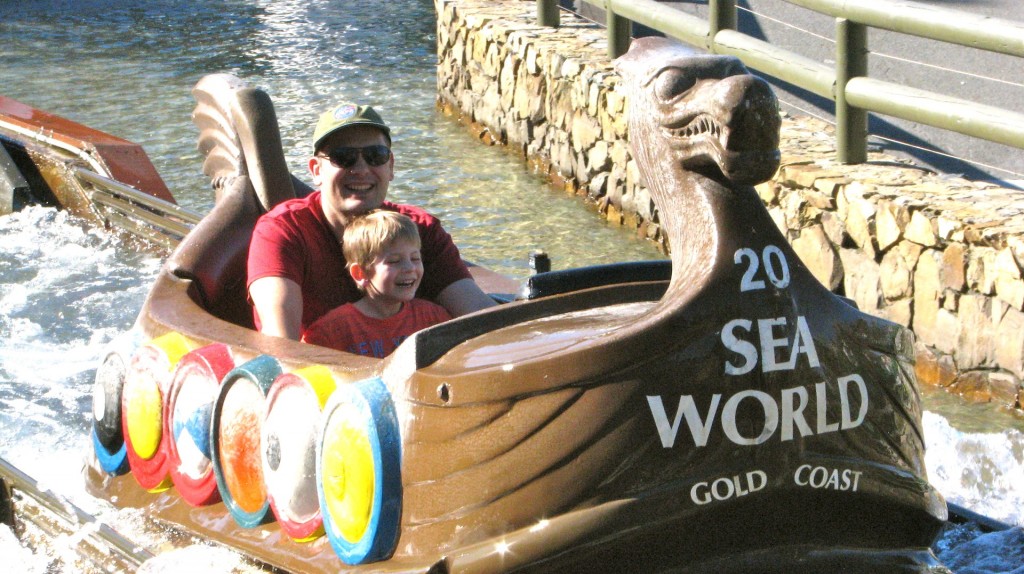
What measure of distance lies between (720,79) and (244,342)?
1415 millimetres

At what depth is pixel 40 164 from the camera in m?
7.56

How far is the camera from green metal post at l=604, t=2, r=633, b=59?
25.3ft

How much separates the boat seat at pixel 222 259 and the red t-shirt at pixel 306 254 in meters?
0.29

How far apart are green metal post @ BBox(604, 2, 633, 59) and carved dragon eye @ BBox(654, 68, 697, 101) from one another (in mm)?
5238

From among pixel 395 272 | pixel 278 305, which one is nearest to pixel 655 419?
pixel 395 272

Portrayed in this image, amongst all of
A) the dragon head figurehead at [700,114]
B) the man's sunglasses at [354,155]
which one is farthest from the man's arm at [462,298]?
the dragon head figurehead at [700,114]

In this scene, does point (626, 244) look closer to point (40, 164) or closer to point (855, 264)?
point (855, 264)

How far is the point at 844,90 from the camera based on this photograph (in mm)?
5562

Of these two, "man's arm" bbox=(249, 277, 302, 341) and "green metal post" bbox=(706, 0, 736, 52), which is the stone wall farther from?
"man's arm" bbox=(249, 277, 302, 341)

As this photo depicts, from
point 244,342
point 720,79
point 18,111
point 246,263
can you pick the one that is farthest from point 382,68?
point 720,79

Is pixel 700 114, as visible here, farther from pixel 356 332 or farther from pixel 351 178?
pixel 351 178

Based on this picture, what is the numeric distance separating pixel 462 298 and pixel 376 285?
419 millimetres

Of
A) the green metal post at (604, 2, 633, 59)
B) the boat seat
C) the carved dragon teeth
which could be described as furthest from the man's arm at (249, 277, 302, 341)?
the green metal post at (604, 2, 633, 59)

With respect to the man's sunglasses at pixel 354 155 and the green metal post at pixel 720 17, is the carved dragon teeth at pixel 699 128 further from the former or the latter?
the green metal post at pixel 720 17
